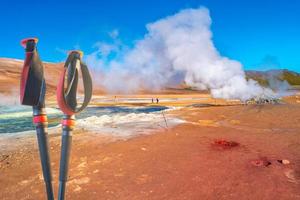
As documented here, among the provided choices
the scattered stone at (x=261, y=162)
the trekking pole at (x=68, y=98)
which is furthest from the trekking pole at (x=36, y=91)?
the scattered stone at (x=261, y=162)

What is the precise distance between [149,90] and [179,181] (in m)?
139

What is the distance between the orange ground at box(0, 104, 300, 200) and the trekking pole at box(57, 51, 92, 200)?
528 centimetres

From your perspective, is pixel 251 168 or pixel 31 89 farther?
pixel 251 168

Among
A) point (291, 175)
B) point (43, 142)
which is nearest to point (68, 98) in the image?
point (43, 142)

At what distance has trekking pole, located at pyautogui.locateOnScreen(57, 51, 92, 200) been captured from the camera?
3135 mm

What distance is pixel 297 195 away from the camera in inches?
313

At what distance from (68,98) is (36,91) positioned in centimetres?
36

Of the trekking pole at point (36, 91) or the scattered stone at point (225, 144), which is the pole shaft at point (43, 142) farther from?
the scattered stone at point (225, 144)

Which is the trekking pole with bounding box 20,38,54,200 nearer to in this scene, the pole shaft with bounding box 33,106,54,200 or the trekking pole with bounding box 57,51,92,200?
the pole shaft with bounding box 33,106,54,200

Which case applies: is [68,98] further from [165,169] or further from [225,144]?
[225,144]

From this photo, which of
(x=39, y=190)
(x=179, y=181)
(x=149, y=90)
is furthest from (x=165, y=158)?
(x=149, y=90)

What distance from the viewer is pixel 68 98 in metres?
3.26

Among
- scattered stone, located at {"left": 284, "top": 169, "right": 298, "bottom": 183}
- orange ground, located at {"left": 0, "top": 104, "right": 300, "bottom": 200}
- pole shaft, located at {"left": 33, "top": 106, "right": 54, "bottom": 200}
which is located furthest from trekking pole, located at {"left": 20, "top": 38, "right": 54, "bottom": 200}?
scattered stone, located at {"left": 284, "top": 169, "right": 298, "bottom": 183}

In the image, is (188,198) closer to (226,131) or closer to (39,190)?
(39,190)
